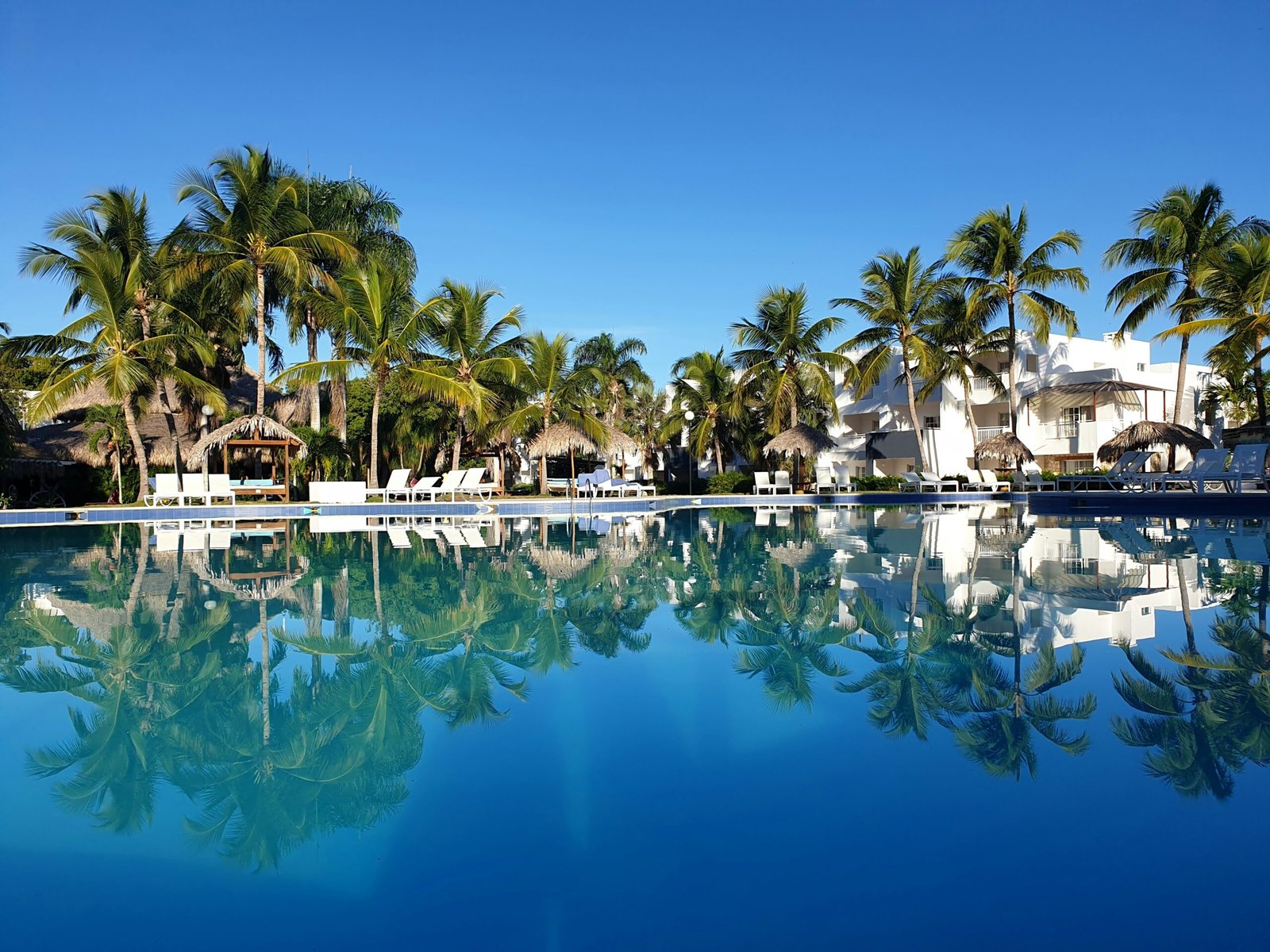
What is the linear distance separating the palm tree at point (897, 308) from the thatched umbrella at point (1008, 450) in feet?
7.55

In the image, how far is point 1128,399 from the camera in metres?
31.0

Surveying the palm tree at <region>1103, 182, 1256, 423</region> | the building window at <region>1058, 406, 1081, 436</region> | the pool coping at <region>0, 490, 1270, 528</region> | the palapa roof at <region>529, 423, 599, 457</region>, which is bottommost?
the pool coping at <region>0, 490, 1270, 528</region>

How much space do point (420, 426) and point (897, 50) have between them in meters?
16.9

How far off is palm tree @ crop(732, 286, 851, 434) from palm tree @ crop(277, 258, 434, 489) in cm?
1089

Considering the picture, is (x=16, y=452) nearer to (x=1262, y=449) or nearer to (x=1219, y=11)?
(x=1262, y=449)

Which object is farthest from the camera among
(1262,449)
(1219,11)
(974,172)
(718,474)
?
(718,474)

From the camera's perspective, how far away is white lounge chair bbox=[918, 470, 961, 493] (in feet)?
87.4

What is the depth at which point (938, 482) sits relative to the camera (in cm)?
2656

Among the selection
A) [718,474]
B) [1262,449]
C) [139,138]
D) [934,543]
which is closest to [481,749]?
[934,543]

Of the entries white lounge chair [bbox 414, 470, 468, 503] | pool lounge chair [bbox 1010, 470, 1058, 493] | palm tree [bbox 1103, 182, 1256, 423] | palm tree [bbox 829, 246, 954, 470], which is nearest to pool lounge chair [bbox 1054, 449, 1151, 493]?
pool lounge chair [bbox 1010, 470, 1058, 493]

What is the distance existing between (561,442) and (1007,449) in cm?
1408

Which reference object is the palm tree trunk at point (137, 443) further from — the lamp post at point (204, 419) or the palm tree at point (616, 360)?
the palm tree at point (616, 360)

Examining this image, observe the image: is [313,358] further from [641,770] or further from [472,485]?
[641,770]

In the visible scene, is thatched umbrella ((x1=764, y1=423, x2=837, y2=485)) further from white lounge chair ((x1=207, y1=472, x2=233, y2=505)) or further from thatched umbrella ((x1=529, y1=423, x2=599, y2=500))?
white lounge chair ((x1=207, y1=472, x2=233, y2=505))
